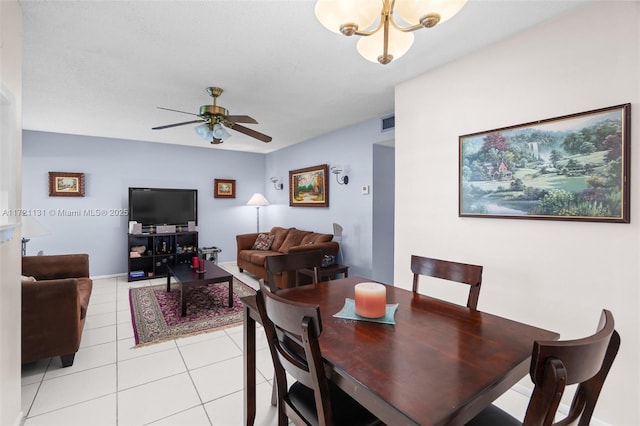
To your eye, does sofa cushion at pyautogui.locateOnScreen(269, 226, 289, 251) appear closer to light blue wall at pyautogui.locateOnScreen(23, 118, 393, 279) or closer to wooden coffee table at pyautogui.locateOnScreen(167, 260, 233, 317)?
A: light blue wall at pyautogui.locateOnScreen(23, 118, 393, 279)

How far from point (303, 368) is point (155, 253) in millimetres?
4976

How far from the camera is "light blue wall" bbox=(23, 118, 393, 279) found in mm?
4407

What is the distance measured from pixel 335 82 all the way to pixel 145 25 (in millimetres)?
1617

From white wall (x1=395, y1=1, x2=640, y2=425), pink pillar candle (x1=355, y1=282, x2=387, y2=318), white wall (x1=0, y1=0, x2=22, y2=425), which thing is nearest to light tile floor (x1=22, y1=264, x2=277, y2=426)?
white wall (x1=0, y1=0, x2=22, y2=425)

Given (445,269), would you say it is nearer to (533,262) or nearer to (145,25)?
(533,262)

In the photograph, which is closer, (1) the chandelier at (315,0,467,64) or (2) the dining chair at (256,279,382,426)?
(2) the dining chair at (256,279,382,426)

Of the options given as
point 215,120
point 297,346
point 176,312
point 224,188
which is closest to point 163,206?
point 224,188

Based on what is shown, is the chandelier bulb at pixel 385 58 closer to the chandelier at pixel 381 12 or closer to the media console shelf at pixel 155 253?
the chandelier at pixel 381 12

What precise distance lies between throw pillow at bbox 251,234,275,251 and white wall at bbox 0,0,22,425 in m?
3.63

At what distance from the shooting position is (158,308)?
12.0ft

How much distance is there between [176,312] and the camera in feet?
11.5

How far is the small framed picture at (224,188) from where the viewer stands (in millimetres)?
6242

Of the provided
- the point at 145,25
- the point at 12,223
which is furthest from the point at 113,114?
the point at 12,223

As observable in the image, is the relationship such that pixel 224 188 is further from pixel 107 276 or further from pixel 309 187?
pixel 107 276
